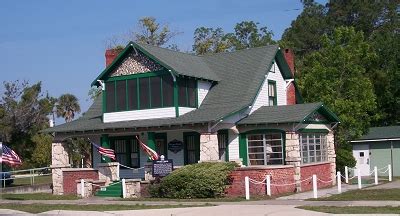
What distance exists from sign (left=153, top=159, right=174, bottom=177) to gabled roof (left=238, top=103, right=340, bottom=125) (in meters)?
4.18

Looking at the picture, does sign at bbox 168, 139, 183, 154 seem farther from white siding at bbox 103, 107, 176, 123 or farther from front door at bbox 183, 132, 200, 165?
white siding at bbox 103, 107, 176, 123

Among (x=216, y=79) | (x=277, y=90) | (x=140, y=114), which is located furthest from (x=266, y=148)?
(x=140, y=114)

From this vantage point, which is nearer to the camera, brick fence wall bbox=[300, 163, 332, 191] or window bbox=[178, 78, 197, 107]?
brick fence wall bbox=[300, 163, 332, 191]

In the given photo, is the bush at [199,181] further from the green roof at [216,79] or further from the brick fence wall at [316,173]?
the brick fence wall at [316,173]

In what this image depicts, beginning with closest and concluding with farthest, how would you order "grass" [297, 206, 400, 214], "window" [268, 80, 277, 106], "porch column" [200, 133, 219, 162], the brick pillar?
"grass" [297, 206, 400, 214] < "porch column" [200, 133, 219, 162] < the brick pillar < "window" [268, 80, 277, 106]

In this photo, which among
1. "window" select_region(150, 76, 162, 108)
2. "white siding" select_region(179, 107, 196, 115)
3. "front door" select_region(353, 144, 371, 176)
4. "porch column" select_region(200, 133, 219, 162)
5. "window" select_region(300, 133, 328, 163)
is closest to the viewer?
"porch column" select_region(200, 133, 219, 162)

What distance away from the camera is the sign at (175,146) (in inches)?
1203

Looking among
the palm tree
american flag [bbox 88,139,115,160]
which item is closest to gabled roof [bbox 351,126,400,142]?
american flag [bbox 88,139,115,160]

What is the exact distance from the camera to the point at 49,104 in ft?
202

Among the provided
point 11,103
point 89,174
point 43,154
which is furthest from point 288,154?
point 43,154

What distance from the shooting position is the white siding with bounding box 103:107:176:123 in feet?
97.3

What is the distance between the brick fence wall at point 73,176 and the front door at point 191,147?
4.75 metres

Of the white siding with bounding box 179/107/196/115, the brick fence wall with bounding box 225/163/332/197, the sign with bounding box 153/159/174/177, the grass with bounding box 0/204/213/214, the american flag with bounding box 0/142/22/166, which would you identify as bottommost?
the grass with bounding box 0/204/213/214

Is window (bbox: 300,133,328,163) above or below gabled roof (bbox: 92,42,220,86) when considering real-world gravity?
below
